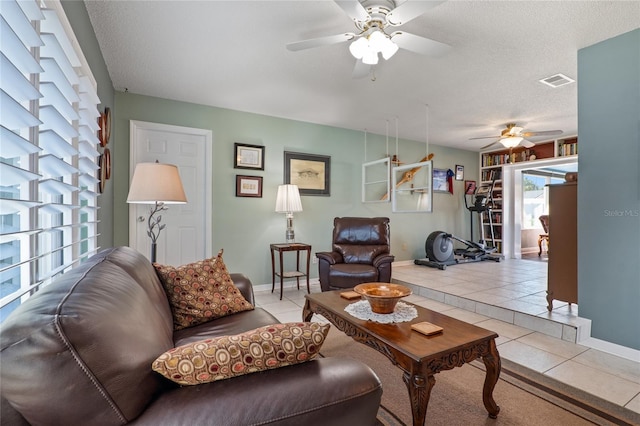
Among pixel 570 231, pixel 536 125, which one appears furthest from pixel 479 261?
pixel 570 231

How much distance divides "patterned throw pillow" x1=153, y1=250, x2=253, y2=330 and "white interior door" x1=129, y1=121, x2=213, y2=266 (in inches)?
79.8

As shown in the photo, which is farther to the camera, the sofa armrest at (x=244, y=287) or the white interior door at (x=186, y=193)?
the white interior door at (x=186, y=193)

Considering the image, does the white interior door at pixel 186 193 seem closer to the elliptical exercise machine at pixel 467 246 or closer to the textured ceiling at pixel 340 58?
the textured ceiling at pixel 340 58

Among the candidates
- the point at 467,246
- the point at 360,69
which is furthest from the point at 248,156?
the point at 467,246

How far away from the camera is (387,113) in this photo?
4.25 metres

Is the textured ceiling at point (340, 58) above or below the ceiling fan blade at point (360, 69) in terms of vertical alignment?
above

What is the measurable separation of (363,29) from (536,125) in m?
3.97

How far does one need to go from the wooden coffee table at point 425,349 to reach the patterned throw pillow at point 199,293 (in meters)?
0.69

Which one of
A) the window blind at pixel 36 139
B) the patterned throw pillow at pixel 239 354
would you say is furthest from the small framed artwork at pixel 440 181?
the patterned throw pillow at pixel 239 354

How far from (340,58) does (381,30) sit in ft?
2.72

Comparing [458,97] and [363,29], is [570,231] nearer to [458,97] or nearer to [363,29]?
[458,97]

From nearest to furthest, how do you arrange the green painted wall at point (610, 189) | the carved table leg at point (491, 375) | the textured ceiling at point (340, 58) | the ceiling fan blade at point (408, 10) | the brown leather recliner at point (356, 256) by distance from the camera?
1. the carved table leg at point (491, 375)
2. the ceiling fan blade at point (408, 10)
3. the textured ceiling at point (340, 58)
4. the green painted wall at point (610, 189)
5. the brown leather recliner at point (356, 256)

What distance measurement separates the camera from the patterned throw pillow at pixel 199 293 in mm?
1718

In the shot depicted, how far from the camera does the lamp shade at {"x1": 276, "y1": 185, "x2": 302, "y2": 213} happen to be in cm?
404
